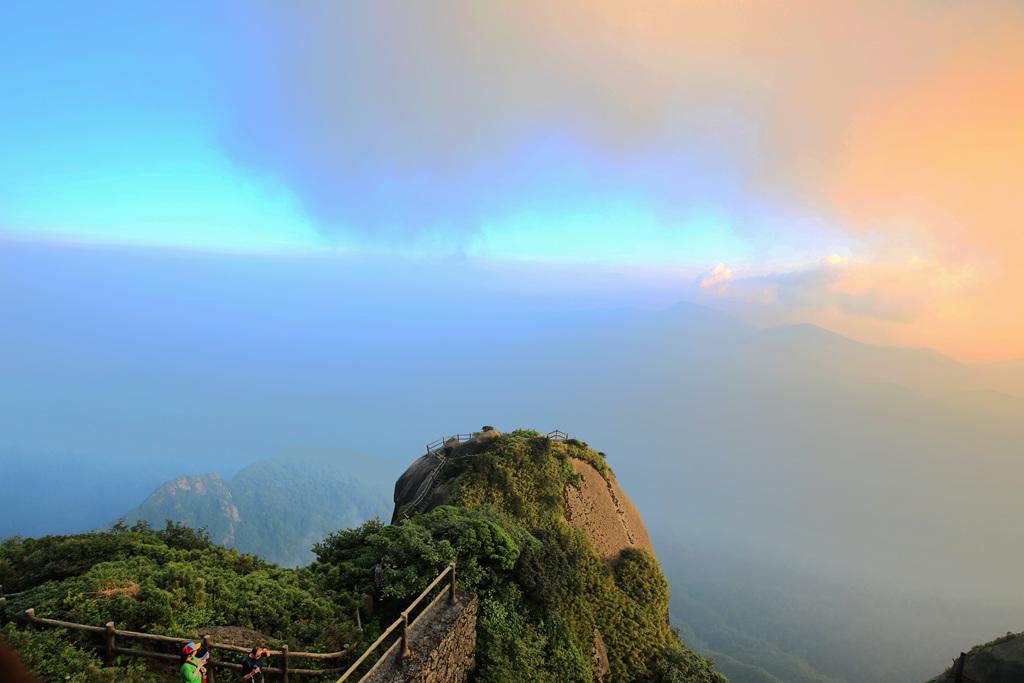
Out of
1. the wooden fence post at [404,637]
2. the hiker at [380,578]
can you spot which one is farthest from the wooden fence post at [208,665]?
the hiker at [380,578]

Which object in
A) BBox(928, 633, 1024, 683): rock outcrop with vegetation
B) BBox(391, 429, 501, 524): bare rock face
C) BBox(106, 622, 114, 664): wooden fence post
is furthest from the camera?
BBox(391, 429, 501, 524): bare rock face

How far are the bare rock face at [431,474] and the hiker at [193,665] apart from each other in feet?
43.7

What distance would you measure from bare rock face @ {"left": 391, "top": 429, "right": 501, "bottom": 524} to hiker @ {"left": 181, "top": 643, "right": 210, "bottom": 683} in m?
13.3

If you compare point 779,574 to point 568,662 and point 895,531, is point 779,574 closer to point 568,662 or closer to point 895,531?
point 895,531

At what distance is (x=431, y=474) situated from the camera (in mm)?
25094

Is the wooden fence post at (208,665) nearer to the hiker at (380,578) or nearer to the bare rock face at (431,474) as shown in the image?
the hiker at (380,578)

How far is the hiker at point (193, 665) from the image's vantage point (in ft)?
27.5

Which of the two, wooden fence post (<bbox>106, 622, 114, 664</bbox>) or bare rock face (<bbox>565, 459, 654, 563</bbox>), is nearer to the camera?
wooden fence post (<bbox>106, 622, 114, 664</bbox>)

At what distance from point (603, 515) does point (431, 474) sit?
9.75 meters

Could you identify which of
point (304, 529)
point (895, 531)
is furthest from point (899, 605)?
point (304, 529)

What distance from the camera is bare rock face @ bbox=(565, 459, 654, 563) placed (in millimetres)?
23078

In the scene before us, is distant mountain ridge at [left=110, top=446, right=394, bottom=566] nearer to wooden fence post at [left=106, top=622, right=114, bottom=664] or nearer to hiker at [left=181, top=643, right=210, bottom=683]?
wooden fence post at [left=106, top=622, right=114, bottom=664]

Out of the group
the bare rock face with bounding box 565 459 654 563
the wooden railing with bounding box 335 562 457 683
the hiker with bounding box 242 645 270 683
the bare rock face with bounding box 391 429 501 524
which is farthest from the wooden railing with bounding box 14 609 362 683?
Result: the bare rock face with bounding box 565 459 654 563

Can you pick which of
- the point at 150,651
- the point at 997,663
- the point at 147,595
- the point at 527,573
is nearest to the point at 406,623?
the point at 150,651
